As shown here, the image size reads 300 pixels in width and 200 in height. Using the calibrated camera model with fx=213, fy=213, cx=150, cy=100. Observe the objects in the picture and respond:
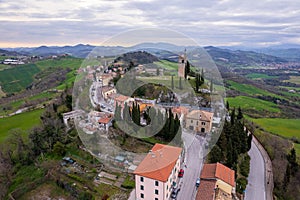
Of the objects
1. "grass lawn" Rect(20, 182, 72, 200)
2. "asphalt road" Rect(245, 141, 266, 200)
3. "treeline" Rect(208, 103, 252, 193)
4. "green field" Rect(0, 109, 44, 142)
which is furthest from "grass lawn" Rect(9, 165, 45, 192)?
"asphalt road" Rect(245, 141, 266, 200)

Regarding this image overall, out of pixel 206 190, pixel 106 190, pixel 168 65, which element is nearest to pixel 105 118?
pixel 106 190

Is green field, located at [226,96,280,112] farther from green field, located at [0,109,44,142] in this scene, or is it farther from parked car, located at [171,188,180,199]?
green field, located at [0,109,44,142]

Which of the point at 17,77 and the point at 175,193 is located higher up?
the point at 17,77

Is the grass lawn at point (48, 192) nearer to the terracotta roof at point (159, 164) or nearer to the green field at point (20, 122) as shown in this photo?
the terracotta roof at point (159, 164)

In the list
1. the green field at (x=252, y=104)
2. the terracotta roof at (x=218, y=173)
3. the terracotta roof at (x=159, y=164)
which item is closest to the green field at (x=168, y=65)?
the terracotta roof at (x=159, y=164)

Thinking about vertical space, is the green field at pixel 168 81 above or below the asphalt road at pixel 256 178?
above

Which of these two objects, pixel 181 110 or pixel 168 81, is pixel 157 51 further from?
pixel 168 81

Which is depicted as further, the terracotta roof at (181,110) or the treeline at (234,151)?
the terracotta roof at (181,110)
